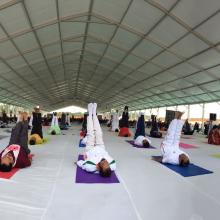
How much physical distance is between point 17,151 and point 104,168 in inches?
78.6

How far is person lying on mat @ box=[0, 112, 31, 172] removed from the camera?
5395mm

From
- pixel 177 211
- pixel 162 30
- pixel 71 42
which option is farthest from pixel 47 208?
pixel 71 42

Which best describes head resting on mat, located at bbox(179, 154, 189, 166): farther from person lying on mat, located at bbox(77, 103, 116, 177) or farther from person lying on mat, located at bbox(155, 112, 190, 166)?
person lying on mat, located at bbox(77, 103, 116, 177)

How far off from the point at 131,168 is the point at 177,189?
5.53ft

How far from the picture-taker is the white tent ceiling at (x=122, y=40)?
12086 mm

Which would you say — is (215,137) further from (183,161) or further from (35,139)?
(35,139)

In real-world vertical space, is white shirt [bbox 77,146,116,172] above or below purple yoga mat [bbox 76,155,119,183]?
above

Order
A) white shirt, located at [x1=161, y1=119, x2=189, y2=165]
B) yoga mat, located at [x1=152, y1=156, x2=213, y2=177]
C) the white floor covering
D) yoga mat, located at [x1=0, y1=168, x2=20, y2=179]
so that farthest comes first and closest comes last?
white shirt, located at [x1=161, y1=119, x2=189, y2=165] → yoga mat, located at [x1=152, y1=156, x2=213, y2=177] → yoga mat, located at [x1=0, y1=168, x2=20, y2=179] → the white floor covering

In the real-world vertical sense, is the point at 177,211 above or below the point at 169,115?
below

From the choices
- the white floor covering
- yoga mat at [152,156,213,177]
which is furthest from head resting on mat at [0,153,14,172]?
yoga mat at [152,156,213,177]

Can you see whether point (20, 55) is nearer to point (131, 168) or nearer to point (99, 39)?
point (99, 39)

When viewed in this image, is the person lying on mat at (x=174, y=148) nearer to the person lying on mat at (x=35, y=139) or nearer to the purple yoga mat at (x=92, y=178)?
the purple yoga mat at (x=92, y=178)

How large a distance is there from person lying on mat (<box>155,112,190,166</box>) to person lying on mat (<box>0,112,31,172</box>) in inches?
145

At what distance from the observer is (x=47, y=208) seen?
142 inches
